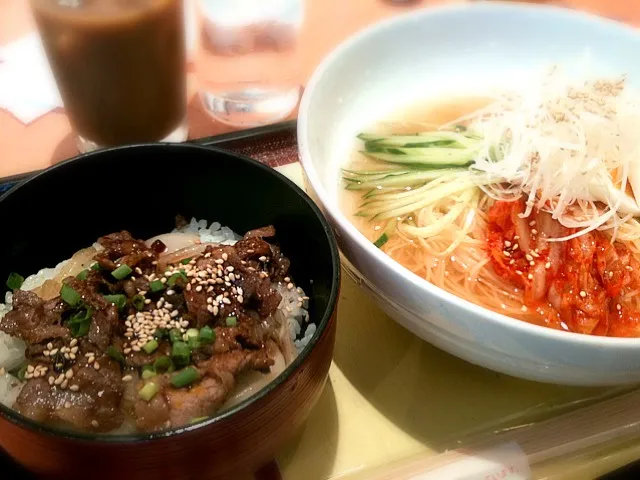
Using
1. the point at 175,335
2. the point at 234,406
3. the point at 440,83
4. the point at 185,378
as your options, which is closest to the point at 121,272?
the point at 175,335

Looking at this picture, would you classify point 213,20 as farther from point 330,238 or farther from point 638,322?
point 638,322

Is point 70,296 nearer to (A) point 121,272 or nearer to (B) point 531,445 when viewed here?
(A) point 121,272

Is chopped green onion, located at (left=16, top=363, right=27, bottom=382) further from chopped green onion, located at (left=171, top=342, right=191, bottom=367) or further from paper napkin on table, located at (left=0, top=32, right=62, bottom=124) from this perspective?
paper napkin on table, located at (left=0, top=32, right=62, bottom=124)

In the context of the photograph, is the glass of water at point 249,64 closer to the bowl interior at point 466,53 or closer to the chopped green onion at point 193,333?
the bowl interior at point 466,53

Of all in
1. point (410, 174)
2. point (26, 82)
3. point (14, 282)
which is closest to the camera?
A: point (14, 282)

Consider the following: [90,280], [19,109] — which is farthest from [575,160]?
[19,109]

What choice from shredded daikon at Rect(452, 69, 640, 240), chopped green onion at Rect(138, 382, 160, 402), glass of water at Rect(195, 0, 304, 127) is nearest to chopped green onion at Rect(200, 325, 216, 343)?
chopped green onion at Rect(138, 382, 160, 402)

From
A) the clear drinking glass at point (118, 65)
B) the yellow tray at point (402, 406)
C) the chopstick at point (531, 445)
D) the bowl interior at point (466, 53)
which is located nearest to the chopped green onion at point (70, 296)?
the yellow tray at point (402, 406)
